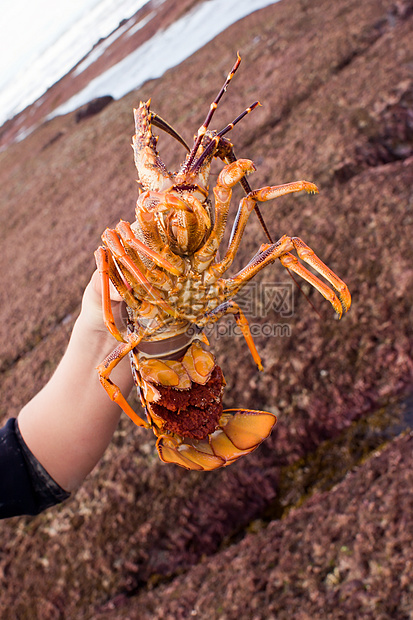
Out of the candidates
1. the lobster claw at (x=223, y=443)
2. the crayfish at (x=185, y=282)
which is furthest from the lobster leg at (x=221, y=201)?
the lobster claw at (x=223, y=443)

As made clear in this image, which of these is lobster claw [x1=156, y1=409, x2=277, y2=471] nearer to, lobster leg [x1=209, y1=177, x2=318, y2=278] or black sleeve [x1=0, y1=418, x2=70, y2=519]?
lobster leg [x1=209, y1=177, x2=318, y2=278]

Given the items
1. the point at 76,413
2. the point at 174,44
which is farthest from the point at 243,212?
the point at 174,44

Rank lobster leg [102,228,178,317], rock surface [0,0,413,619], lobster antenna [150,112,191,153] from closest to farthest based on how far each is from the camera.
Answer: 1. lobster leg [102,228,178,317]
2. lobster antenna [150,112,191,153]
3. rock surface [0,0,413,619]

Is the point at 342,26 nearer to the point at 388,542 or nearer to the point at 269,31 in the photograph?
the point at 269,31

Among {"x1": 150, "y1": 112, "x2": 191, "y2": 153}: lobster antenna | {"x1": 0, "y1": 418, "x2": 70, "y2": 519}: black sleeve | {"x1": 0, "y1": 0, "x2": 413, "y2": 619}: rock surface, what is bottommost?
{"x1": 0, "y1": 0, "x2": 413, "y2": 619}: rock surface

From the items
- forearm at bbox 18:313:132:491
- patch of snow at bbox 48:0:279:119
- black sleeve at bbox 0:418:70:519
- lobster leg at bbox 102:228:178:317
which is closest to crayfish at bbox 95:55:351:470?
lobster leg at bbox 102:228:178:317

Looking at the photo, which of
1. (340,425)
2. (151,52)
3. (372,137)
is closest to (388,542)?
(340,425)
